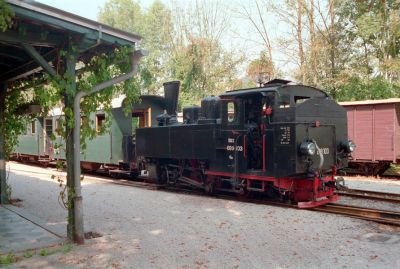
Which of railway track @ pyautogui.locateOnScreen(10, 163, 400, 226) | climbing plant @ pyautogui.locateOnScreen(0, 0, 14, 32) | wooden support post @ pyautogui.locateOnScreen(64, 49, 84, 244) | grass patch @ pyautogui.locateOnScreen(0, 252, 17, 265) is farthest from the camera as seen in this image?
railway track @ pyautogui.locateOnScreen(10, 163, 400, 226)

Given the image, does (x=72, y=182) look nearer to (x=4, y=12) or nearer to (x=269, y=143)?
(x=4, y=12)

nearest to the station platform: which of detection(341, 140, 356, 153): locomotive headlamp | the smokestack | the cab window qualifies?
the cab window

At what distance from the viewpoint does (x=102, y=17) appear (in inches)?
2073

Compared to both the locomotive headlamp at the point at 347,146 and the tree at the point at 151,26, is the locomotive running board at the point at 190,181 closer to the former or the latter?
the locomotive headlamp at the point at 347,146

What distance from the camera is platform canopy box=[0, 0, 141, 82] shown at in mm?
5410

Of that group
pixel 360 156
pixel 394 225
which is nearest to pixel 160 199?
pixel 394 225

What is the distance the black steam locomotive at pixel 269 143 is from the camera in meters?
8.53

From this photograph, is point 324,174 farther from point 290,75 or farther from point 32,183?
point 290,75

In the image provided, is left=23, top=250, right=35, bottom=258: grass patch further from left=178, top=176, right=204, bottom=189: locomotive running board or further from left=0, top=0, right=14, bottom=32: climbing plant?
left=178, top=176, right=204, bottom=189: locomotive running board

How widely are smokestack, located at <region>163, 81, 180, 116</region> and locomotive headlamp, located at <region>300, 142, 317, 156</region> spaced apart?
6654 mm

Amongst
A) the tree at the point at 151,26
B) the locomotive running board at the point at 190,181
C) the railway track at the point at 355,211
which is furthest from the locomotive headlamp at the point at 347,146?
the tree at the point at 151,26

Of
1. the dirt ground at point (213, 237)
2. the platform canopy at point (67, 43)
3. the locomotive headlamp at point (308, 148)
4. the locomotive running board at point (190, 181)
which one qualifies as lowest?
the dirt ground at point (213, 237)

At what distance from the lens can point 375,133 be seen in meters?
14.5

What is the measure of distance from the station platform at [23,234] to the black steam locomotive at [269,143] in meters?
4.51
